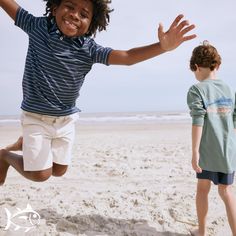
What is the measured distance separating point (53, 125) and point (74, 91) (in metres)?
0.43

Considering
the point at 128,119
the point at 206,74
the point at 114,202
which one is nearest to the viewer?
the point at 206,74

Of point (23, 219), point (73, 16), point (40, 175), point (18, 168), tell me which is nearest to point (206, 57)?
point (73, 16)

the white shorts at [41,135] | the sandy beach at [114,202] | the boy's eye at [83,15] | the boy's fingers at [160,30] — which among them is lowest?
the sandy beach at [114,202]

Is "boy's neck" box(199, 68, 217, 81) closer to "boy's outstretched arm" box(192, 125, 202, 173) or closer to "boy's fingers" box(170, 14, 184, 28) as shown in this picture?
"boy's outstretched arm" box(192, 125, 202, 173)

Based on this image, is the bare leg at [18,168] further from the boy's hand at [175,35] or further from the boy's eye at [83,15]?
the boy's hand at [175,35]

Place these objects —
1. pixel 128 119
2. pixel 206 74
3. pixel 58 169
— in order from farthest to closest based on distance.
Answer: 1. pixel 128 119
2. pixel 58 169
3. pixel 206 74

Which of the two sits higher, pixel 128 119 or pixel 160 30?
pixel 160 30

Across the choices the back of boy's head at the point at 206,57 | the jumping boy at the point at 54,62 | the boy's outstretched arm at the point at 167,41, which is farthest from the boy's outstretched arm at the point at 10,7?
the back of boy's head at the point at 206,57

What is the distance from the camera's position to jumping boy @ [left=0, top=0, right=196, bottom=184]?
320 cm

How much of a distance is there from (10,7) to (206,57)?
190 centimetres

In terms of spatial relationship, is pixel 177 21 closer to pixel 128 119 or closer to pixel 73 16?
pixel 73 16

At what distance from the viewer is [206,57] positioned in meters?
3.38

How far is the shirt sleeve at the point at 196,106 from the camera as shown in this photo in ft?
10.5

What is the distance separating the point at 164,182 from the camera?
17.0ft
